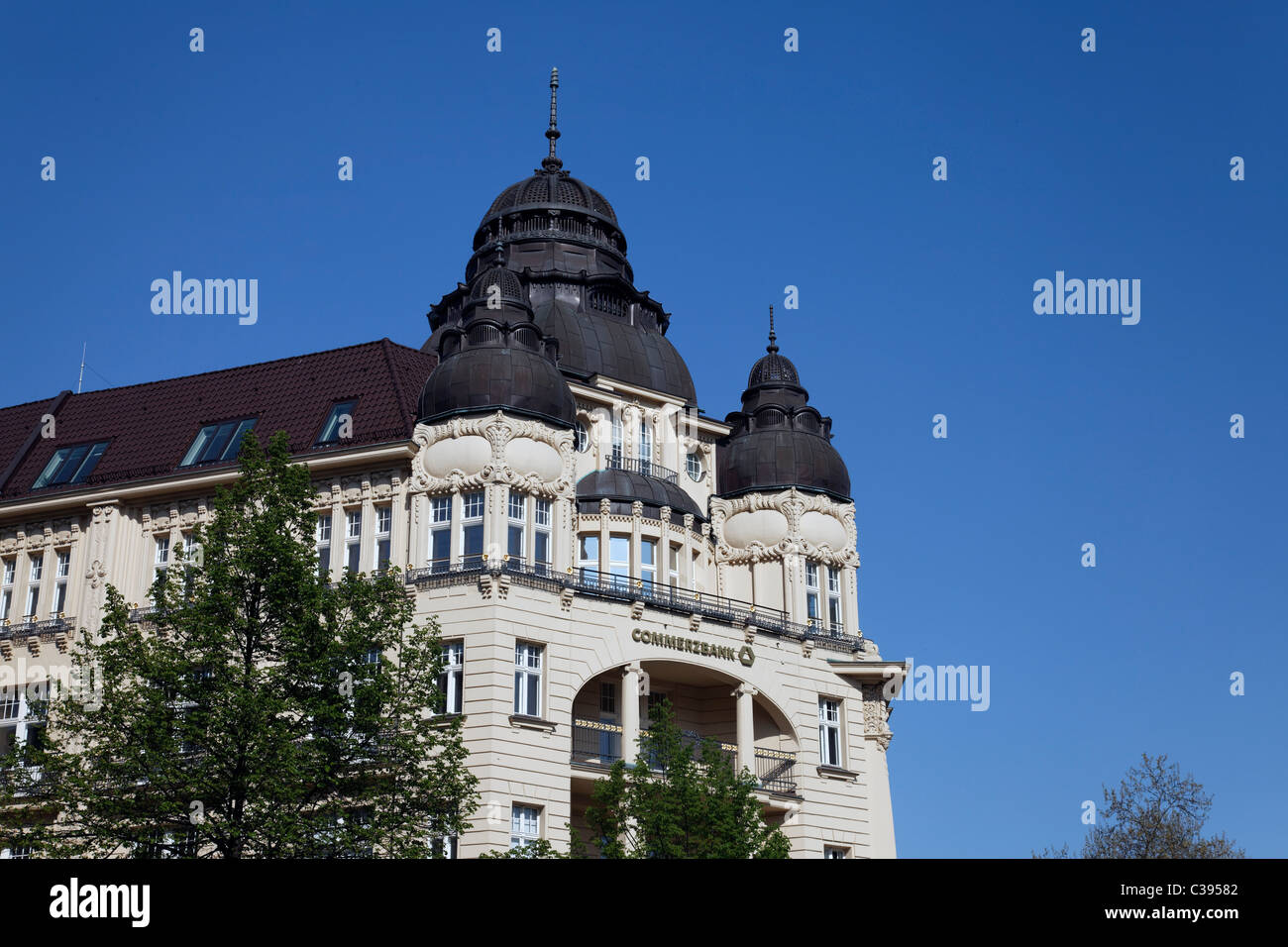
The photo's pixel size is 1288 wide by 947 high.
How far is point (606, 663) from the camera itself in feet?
180

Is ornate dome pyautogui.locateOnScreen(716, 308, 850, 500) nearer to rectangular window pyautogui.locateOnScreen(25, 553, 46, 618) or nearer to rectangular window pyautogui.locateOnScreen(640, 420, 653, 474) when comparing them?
rectangular window pyautogui.locateOnScreen(640, 420, 653, 474)

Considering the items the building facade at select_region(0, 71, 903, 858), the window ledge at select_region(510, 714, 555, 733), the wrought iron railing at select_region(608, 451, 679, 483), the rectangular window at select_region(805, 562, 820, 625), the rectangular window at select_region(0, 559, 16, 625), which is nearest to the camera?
the window ledge at select_region(510, 714, 555, 733)

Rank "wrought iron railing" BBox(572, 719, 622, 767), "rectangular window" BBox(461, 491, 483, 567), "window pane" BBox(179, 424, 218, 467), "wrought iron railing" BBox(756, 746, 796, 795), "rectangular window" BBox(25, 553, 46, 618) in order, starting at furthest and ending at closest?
1. "rectangular window" BBox(25, 553, 46, 618)
2. "window pane" BBox(179, 424, 218, 467)
3. "wrought iron railing" BBox(756, 746, 796, 795)
4. "rectangular window" BBox(461, 491, 483, 567)
5. "wrought iron railing" BBox(572, 719, 622, 767)

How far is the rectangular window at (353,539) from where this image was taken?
57.0m

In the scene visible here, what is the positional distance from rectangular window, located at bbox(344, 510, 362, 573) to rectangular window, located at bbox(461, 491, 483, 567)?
4.66 metres

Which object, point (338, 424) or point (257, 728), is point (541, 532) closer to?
point (338, 424)

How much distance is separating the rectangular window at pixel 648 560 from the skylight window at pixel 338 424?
11332 mm

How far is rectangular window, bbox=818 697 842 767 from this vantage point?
6072cm

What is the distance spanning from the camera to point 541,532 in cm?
5522

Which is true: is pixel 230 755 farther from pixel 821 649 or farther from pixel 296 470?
pixel 821 649

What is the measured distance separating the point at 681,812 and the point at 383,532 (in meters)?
16.1

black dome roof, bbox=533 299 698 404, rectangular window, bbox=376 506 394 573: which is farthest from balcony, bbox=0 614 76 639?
black dome roof, bbox=533 299 698 404

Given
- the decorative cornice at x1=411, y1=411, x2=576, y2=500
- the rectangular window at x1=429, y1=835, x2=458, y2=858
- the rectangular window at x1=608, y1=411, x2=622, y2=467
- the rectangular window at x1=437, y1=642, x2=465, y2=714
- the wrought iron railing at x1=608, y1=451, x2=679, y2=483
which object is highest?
the rectangular window at x1=608, y1=411, x2=622, y2=467

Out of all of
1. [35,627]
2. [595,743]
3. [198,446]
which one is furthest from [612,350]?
[35,627]
